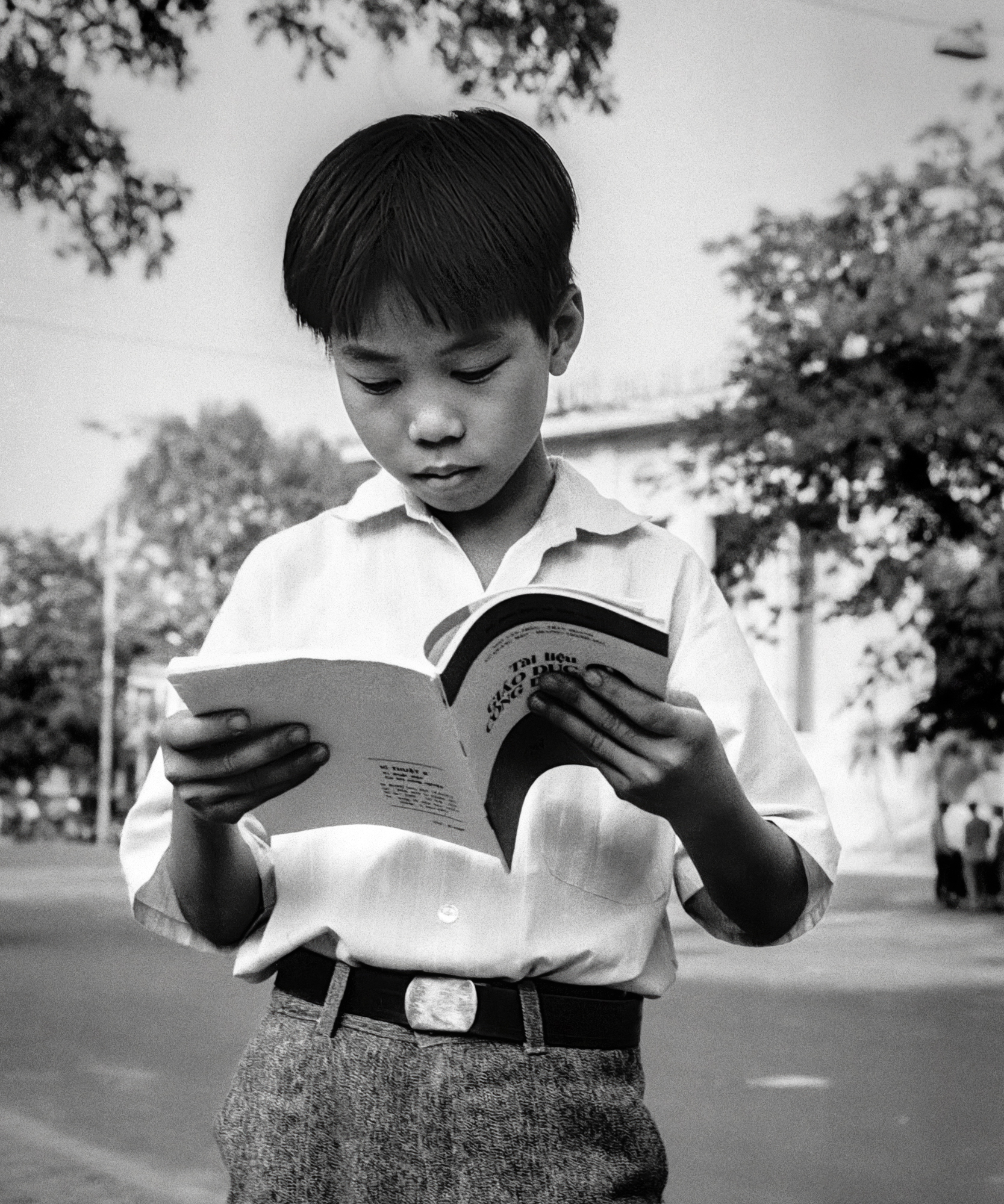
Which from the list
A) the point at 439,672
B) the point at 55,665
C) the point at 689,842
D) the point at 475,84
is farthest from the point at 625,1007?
the point at 55,665

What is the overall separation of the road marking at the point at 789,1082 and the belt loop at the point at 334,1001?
3125 mm

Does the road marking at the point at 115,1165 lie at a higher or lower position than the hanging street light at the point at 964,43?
lower

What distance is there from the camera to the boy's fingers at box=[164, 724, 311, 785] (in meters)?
0.77

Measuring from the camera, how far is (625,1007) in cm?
90

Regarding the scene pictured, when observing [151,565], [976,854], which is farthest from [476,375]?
[976,854]

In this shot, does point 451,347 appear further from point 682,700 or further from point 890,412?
point 890,412

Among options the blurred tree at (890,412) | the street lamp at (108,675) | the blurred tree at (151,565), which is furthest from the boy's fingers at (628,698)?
the blurred tree at (890,412)

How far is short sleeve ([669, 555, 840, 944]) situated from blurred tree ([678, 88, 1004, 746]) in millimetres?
4701

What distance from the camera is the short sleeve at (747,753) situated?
88cm

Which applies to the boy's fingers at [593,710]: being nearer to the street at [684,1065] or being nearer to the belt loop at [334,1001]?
the belt loop at [334,1001]

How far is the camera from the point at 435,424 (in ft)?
2.81

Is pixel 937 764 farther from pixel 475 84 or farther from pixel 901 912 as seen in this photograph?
pixel 475 84

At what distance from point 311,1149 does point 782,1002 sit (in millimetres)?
3971

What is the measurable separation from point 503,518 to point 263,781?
0.80ft
